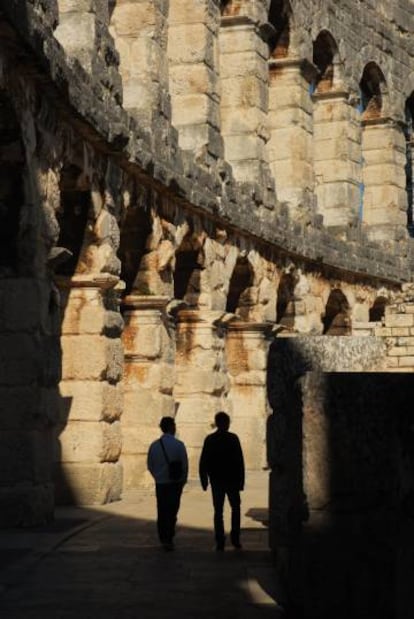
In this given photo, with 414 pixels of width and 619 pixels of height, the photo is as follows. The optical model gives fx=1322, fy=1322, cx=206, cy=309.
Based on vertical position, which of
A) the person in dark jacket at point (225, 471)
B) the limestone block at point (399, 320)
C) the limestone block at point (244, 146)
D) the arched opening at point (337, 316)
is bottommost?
the person in dark jacket at point (225, 471)

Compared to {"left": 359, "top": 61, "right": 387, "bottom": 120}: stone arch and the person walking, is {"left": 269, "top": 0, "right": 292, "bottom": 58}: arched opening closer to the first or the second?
{"left": 359, "top": 61, "right": 387, "bottom": 120}: stone arch

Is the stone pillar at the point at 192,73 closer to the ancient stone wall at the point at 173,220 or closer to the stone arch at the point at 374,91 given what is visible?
the ancient stone wall at the point at 173,220

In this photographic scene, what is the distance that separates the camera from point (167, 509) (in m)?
9.95

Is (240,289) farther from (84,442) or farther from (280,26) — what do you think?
(84,442)

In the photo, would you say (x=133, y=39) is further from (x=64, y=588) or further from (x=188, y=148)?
(x=64, y=588)

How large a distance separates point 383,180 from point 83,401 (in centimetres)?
1422

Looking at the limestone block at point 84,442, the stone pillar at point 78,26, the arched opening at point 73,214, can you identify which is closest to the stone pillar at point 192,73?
the stone pillar at point 78,26

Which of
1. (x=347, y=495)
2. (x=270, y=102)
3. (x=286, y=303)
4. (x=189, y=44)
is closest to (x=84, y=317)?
(x=189, y=44)

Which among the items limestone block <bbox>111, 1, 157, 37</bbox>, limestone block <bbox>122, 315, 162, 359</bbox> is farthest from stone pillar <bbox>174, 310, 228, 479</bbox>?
limestone block <bbox>111, 1, 157, 37</bbox>

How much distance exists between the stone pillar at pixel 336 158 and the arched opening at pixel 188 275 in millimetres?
7120

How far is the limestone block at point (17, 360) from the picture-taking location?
11.0m

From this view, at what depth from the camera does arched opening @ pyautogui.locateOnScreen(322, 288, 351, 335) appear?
921 inches

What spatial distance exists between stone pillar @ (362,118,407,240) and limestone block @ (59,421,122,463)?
13662 mm

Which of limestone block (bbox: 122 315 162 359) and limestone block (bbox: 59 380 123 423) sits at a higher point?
limestone block (bbox: 122 315 162 359)
